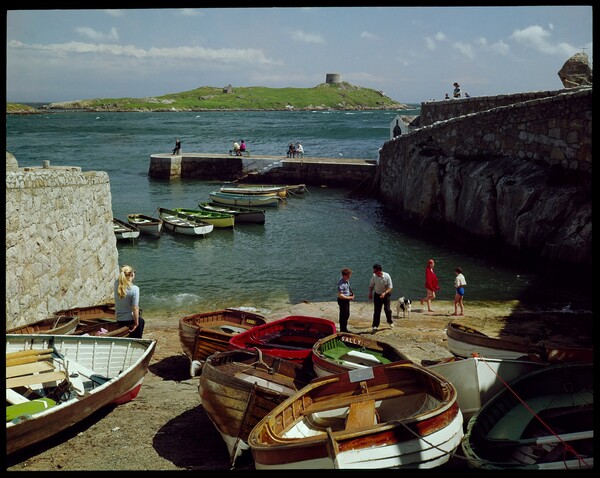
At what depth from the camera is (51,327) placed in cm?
1167

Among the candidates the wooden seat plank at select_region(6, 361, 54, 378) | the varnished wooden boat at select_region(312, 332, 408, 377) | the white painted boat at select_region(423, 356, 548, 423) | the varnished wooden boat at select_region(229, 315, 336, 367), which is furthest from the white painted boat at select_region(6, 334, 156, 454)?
the white painted boat at select_region(423, 356, 548, 423)

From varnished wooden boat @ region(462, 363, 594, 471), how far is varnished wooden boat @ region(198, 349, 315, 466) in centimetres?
248

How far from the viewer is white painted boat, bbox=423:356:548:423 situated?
8.41 meters

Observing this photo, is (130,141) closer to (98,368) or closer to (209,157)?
(209,157)

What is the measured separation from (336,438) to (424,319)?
9686 mm

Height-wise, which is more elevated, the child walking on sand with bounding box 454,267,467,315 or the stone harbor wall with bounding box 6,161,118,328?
the stone harbor wall with bounding box 6,161,118,328

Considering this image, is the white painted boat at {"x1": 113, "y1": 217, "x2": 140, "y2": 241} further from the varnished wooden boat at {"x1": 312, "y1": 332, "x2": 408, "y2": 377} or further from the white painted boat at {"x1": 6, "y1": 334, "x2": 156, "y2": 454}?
the varnished wooden boat at {"x1": 312, "y1": 332, "x2": 408, "y2": 377}

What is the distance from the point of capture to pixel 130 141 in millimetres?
80625

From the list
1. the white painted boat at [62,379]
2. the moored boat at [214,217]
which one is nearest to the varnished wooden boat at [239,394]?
the white painted boat at [62,379]

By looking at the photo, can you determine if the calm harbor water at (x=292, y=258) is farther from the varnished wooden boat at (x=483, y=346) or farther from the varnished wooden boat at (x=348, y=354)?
the varnished wooden boat at (x=348, y=354)

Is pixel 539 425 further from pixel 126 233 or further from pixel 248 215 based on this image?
pixel 248 215

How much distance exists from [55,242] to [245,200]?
23.2m

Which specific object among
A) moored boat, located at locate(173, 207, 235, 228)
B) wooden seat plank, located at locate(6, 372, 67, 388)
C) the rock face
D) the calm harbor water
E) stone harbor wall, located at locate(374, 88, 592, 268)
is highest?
the rock face
